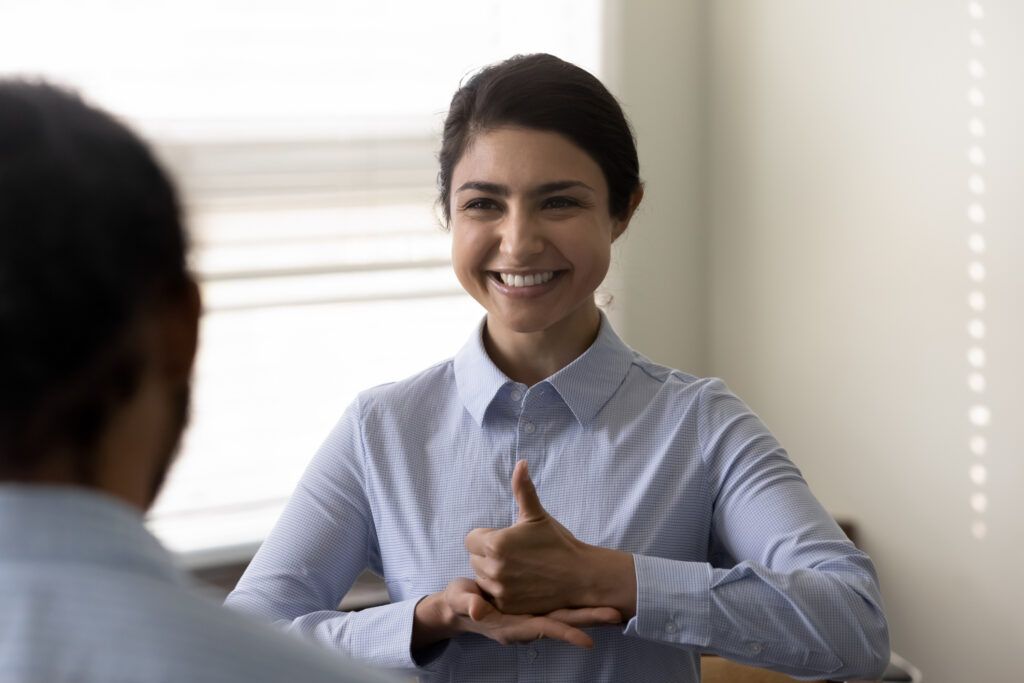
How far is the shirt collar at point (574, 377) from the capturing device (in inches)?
72.4

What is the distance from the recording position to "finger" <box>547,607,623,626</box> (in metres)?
1.60

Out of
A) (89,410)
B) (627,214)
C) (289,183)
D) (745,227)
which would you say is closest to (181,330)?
(89,410)

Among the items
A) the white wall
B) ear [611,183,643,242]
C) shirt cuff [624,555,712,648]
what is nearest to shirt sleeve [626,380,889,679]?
shirt cuff [624,555,712,648]

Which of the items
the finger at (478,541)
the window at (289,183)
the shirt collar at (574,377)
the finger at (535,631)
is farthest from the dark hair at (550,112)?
the window at (289,183)

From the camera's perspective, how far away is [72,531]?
0.63 metres

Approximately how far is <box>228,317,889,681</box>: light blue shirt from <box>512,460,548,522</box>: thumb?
0.16 metres

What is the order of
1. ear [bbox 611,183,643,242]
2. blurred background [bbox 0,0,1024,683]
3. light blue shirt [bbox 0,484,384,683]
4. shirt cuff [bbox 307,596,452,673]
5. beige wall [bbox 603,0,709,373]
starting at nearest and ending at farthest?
light blue shirt [bbox 0,484,384,683], shirt cuff [bbox 307,596,452,673], ear [bbox 611,183,643,242], blurred background [bbox 0,0,1024,683], beige wall [bbox 603,0,709,373]

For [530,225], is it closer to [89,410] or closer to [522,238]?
[522,238]

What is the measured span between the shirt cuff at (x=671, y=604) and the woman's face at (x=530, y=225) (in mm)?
426

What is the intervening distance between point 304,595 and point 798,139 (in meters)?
2.06

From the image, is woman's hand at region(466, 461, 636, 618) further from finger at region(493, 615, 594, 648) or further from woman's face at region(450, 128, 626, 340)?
woman's face at region(450, 128, 626, 340)

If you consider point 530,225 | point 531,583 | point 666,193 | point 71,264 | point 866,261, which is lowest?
point 531,583

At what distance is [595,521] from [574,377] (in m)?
0.22

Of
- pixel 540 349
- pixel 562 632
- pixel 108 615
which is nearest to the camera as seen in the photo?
pixel 108 615
